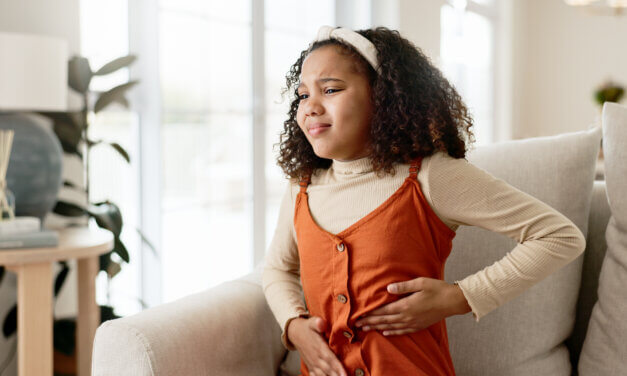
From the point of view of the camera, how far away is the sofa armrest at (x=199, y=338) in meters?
0.98

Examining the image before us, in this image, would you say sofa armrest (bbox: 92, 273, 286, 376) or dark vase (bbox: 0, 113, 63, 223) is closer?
sofa armrest (bbox: 92, 273, 286, 376)

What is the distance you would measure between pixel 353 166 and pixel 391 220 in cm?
16

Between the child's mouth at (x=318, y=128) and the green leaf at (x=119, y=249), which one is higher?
the child's mouth at (x=318, y=128)

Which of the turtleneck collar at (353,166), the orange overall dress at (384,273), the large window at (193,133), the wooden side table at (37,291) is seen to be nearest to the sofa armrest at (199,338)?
the orange overall dress at (384,273)

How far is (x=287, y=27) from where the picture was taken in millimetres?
3064

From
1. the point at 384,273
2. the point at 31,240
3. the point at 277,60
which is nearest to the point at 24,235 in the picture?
the point at 31,240

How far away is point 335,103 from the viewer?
1074mm

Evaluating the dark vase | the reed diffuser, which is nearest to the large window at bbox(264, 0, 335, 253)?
the dark vase

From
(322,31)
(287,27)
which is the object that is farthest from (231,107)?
(322,31)

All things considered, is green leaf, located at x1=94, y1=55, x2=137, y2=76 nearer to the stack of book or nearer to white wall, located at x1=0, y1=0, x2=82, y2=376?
white wall, located at x1=0, y1=0, x2=82, y2=376

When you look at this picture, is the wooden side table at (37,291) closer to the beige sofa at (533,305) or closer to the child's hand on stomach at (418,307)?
the beige sofa at (533,305)

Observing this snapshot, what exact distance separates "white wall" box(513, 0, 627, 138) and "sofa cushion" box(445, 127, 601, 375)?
5.22 m

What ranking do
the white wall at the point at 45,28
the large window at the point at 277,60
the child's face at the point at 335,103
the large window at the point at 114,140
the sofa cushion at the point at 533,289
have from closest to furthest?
the child's face at the point at 335,103, the sofa cushion at the point at 533,289, the white wall at the point at 45,28, the large window at the point at 114,140, the large window at the point at 277,60

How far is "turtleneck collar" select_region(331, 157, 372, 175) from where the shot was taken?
113 centimetres
